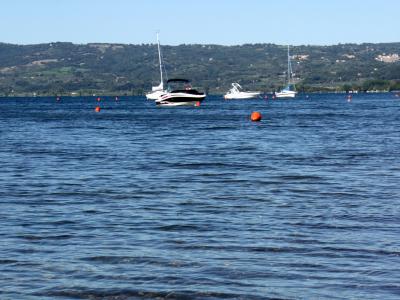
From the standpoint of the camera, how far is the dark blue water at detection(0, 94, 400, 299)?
14484 mm

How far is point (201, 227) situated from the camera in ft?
65.4

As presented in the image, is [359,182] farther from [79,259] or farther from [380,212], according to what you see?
[79,259]

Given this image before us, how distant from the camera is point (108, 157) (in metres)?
41.5

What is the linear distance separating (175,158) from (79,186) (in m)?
12.6

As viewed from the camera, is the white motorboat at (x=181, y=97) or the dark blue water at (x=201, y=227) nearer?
the dark blue water at (x=201, y=227)

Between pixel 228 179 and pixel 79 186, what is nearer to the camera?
pixel 79 186

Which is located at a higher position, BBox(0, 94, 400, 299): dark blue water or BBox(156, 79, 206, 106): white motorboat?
BBox(0, 94, 400, 299): dark blue water

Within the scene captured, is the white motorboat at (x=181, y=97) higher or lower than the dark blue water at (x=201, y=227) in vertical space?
lower

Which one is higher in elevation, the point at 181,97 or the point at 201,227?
the point at 201,227

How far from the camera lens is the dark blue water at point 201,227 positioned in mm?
14484

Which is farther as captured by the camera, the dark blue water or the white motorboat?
the white motorboat

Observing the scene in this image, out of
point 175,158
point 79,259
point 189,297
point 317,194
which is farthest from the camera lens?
point 175,158

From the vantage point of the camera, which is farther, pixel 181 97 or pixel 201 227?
pixel 181 97

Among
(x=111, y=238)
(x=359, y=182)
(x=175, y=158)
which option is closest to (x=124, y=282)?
(x=111, y=238)
